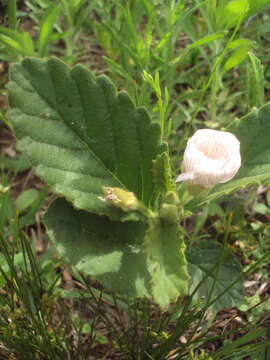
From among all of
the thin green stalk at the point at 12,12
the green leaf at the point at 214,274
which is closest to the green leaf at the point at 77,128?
the green leaf at the point at 214,274

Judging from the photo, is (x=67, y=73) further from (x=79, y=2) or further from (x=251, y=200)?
(x=251, y=200)

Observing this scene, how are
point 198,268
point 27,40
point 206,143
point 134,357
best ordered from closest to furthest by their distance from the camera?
point 206,143 → point 134,357 → point 198,268 → point 27,40

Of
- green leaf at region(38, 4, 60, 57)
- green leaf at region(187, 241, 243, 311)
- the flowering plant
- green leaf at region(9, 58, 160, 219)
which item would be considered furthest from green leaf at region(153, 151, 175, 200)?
green leaf at region(38, 4, 60, 57)

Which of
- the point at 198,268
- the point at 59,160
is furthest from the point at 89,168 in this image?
the point at 198,268

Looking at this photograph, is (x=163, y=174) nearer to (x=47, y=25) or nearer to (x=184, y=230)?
(x=184, y=230)

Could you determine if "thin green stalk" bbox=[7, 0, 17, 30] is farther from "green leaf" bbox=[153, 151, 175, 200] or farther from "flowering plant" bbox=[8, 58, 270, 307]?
"green leaf" bbox=[153, 151, 175, 200]

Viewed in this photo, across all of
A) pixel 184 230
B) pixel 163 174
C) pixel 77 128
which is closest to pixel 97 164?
pixel 77 128
